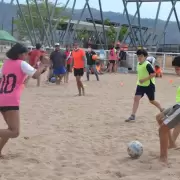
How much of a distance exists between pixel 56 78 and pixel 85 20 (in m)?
35.5

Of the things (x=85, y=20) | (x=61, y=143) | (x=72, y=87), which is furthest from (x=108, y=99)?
(x=85, y=20)

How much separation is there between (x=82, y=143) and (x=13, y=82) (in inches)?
72.9

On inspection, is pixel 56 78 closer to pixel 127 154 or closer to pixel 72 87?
pixel 72 87

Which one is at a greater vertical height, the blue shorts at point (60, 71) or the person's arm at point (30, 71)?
the person's arm at point (30, 71)

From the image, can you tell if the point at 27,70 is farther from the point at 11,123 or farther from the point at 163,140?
the point at 163,140

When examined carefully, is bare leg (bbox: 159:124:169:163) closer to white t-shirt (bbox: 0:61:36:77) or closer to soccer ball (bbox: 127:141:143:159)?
soccer ball (bbox: 127:141:143:159)

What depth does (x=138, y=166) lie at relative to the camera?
603 cm

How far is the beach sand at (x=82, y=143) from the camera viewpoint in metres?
5.68

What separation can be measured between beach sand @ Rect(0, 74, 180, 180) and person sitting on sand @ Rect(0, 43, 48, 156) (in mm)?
542

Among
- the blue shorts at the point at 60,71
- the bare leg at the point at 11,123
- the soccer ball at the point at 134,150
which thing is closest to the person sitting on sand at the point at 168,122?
the soccer ball at the point at 134,150

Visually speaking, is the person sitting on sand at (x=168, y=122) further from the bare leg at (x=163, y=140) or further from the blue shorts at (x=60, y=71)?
the blue shorts at (x=60, y=71)

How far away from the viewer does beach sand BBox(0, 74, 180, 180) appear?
568cm

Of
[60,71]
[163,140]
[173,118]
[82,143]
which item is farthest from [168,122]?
[60,71]

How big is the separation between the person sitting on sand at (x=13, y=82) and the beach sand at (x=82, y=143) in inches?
21.4
